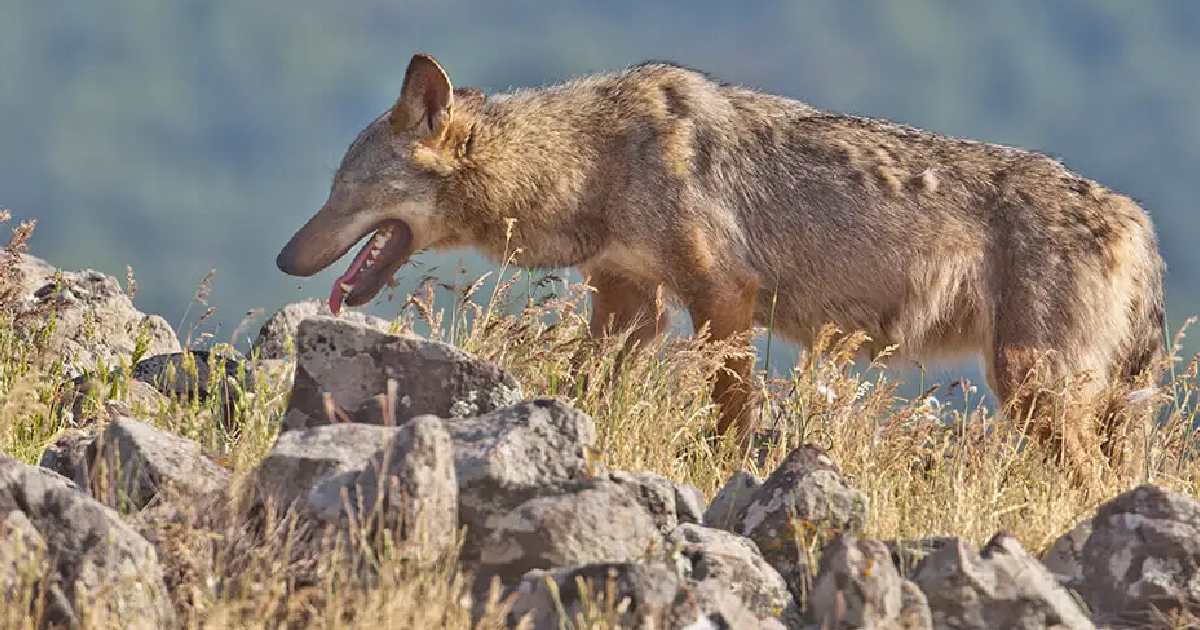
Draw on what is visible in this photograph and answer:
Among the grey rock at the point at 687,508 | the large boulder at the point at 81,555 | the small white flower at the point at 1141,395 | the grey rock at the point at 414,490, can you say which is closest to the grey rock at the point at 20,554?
the large boulder at the point at 81,555

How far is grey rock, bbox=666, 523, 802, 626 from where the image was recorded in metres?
4.61

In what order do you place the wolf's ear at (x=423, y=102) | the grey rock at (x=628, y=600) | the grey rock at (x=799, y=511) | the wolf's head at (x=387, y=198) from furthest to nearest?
1. the wolf's head at (x=387, y=198)
2. the wolf's ear at (x=423, y=102)
3. the grey rock at (x=799, y=511)
4. the grey rock at (x=628, y=600)

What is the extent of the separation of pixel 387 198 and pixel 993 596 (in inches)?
193

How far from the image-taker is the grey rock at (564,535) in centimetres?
441

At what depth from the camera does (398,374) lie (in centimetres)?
597

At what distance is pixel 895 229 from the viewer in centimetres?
870

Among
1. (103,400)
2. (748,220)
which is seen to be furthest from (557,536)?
(748,220)

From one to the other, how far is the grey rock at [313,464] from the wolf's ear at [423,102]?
12.0 ft

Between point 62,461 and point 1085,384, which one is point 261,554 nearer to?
point 62,461

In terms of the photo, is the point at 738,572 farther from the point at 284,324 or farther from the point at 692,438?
the point at 284,324

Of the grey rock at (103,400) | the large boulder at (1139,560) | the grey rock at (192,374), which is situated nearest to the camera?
the large boulder at (1139,560)

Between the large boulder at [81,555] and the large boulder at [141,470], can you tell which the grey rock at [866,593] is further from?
the large boulder at [141,470]

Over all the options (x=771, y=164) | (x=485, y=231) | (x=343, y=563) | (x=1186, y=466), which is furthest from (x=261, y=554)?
(x=1186, y=466)

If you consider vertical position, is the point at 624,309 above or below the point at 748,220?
below
